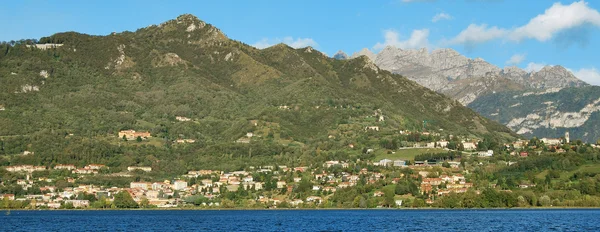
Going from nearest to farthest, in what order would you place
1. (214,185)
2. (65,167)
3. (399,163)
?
(214,185) < (65,167) < (399,163)

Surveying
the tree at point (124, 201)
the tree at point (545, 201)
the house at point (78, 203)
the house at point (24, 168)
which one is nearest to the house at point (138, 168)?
the house at point (24, 168)

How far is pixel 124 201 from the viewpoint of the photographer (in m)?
158

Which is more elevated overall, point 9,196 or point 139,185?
point 139,185

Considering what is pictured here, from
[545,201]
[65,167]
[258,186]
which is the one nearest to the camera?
[545,201]

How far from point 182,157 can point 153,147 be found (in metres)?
7.10

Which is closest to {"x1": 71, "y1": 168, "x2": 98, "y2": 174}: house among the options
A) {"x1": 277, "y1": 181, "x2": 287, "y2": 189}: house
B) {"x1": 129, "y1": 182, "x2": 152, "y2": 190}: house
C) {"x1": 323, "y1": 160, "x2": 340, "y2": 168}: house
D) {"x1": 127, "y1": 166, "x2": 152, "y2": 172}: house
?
{"x1": 127, "y1": 166, "x2": 152, "y2": 172}: house

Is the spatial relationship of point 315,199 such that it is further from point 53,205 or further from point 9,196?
point 9,196

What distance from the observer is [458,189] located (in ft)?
513

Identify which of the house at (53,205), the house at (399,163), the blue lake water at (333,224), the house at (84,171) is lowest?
the blue lake water at (333,224)

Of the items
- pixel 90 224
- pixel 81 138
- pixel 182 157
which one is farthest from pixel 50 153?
pixel 90 224

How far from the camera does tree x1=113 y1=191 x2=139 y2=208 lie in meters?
158

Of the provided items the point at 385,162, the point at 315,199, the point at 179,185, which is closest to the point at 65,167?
the point at 179,185

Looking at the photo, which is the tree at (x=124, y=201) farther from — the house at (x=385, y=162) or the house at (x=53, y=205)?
the house at (x=385, y=162)

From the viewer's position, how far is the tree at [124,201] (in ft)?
519
